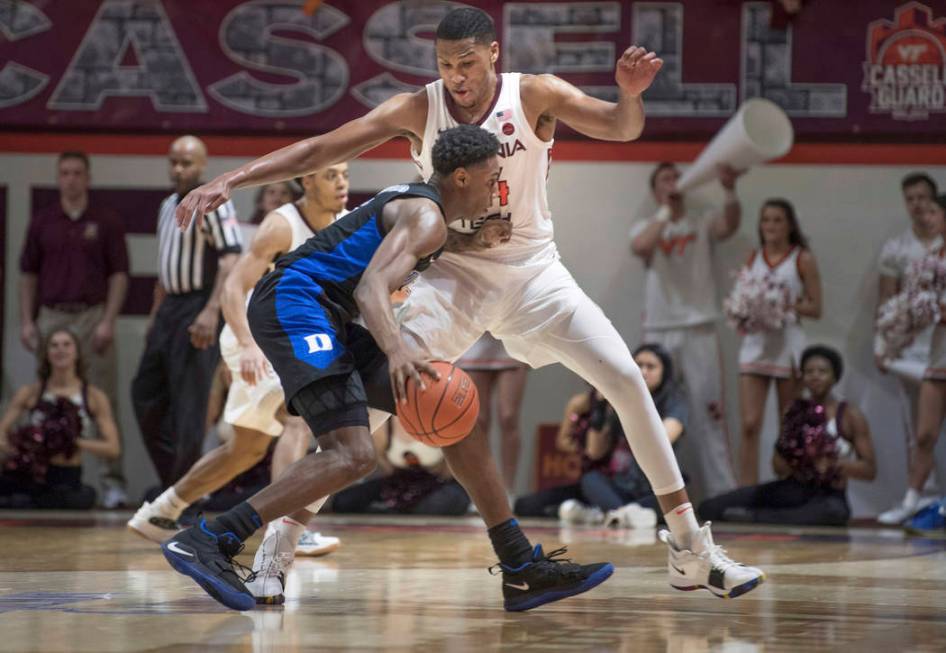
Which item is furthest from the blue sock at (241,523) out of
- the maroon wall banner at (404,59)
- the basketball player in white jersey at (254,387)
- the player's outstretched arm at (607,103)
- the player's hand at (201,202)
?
the maroon wall banner at (404,59)

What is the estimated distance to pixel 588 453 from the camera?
9156 mm

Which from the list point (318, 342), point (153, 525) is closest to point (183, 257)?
point (153, 525)

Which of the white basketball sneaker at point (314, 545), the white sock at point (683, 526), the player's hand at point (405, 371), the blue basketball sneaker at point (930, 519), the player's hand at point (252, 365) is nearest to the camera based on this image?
the player's hand at point (405, 371)

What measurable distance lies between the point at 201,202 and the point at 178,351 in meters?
4.61

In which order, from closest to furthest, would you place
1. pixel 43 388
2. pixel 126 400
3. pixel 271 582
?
1. pixel 271 582
2. pixel 43 388
3. pixel 126 400

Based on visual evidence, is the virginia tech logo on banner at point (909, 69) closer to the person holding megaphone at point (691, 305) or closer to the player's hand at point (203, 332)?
the person holding megaphone at point (691, 305)

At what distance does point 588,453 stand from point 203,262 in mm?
2746

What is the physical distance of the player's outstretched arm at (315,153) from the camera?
4539 millimetres

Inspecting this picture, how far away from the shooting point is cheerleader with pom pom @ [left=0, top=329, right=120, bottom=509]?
948 cm

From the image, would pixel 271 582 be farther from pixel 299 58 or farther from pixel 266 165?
pixel 299 58

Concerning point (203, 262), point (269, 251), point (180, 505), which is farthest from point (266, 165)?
point (203, 262)

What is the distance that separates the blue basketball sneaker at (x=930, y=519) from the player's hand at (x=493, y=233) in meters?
4.51

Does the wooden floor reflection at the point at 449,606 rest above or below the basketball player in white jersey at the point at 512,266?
below

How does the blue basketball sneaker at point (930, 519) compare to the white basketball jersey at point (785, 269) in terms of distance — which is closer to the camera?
the blue basketball sneaker at point (930, 519)
